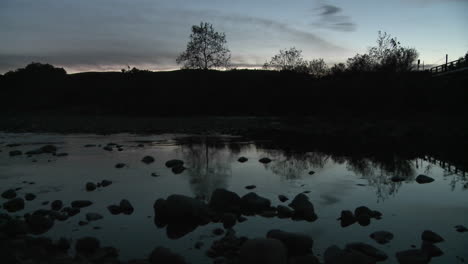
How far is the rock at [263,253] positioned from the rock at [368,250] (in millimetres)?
1026

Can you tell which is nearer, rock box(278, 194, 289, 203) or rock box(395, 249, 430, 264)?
rock box(395, 249, 430, 264)

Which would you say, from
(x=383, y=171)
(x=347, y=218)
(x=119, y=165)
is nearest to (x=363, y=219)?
(x=347, y=218)

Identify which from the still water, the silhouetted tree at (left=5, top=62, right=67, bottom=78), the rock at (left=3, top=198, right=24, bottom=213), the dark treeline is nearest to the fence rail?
the dark treeline

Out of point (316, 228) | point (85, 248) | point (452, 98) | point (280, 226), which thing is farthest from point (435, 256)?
point (452, 98)

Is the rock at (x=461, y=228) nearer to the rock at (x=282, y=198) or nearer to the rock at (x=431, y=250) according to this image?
the rock at (x=431, y=250)

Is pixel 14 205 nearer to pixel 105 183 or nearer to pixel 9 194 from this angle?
pixel 9 194

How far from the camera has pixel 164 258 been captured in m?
4.32

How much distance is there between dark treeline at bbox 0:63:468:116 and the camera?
33094mm

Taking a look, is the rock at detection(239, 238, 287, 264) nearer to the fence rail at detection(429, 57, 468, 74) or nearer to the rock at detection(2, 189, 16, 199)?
the rock at detection(2, 189, 16, 199)

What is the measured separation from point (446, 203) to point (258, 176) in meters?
4.36

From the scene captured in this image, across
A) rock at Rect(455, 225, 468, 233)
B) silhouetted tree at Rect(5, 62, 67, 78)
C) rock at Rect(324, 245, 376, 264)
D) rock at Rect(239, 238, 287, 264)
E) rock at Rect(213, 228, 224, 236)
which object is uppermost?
silhouetted tree at Rect(5, 62, 67, 78)

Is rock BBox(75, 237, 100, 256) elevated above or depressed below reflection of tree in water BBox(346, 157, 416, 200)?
above

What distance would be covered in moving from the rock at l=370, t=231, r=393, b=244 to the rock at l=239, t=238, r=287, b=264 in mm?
1670

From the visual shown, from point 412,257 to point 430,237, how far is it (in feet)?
2.99
